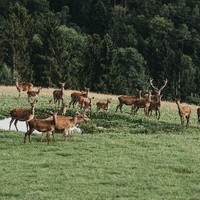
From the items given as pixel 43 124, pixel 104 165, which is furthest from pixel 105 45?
pixel 104 165

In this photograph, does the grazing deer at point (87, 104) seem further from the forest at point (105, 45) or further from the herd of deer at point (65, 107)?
the forest at point (105, 45)

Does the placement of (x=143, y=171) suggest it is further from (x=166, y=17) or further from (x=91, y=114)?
(x=166, y=17)

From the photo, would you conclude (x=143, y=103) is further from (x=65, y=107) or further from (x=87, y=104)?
(x=65, y=107)

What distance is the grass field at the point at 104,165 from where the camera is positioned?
1975cm

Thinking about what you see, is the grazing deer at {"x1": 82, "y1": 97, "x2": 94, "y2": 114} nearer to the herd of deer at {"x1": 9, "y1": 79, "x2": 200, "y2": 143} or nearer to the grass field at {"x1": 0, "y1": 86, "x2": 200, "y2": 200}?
the herd of deer at {"x1": 9, "y1": 79, "x2": 200, "y2": 143}

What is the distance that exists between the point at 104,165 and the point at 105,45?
6035 cm

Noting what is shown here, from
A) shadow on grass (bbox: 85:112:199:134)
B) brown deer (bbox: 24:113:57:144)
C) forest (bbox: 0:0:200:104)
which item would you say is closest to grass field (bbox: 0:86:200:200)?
shadow on grass (bbox: 85:112:199:134)

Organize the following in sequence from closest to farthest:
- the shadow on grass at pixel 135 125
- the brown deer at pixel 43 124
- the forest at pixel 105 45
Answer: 1. the brown deer at pixel 43 124
2. the shadow on grass at pixel 135 125
3. the forest at pixel 105 45

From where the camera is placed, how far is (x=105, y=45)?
270 ft

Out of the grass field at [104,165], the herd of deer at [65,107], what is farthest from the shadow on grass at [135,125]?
the herd of deer at [65,107]

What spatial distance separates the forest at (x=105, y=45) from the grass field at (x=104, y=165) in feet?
166

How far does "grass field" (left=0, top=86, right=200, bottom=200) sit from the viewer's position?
1975 cm

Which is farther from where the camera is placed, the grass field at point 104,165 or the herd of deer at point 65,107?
the herd of deer at point 65,107

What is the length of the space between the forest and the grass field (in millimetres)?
50512
